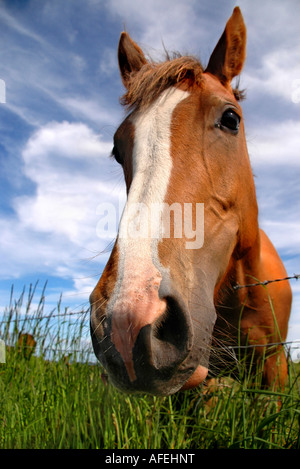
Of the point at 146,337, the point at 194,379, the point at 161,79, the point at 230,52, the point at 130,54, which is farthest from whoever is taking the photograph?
the point at 130,54

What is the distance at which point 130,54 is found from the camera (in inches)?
139

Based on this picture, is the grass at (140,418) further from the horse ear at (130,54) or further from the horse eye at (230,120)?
the horse ear at (130,54)

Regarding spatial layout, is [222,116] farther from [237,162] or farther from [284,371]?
[284,371]

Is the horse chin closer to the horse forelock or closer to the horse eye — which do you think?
the horse eye

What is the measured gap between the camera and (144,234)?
1738 mm

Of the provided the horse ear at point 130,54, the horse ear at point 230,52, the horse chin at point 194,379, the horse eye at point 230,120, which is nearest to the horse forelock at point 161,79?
the horse eye at point 230,120

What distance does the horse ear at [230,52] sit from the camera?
3.01 metres

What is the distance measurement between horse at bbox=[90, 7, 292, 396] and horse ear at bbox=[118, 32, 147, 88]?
2.32 ft

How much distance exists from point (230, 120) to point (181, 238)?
115 cm

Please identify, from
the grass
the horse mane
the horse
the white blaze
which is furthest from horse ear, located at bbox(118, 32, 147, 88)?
the grass

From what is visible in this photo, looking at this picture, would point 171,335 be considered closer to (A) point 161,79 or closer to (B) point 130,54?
(A) point 161,79

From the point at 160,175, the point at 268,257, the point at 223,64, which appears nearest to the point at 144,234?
the point at 160,175

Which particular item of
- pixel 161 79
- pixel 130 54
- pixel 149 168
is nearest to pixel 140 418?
pixel 149 168

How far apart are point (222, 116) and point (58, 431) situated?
229 centimetres
